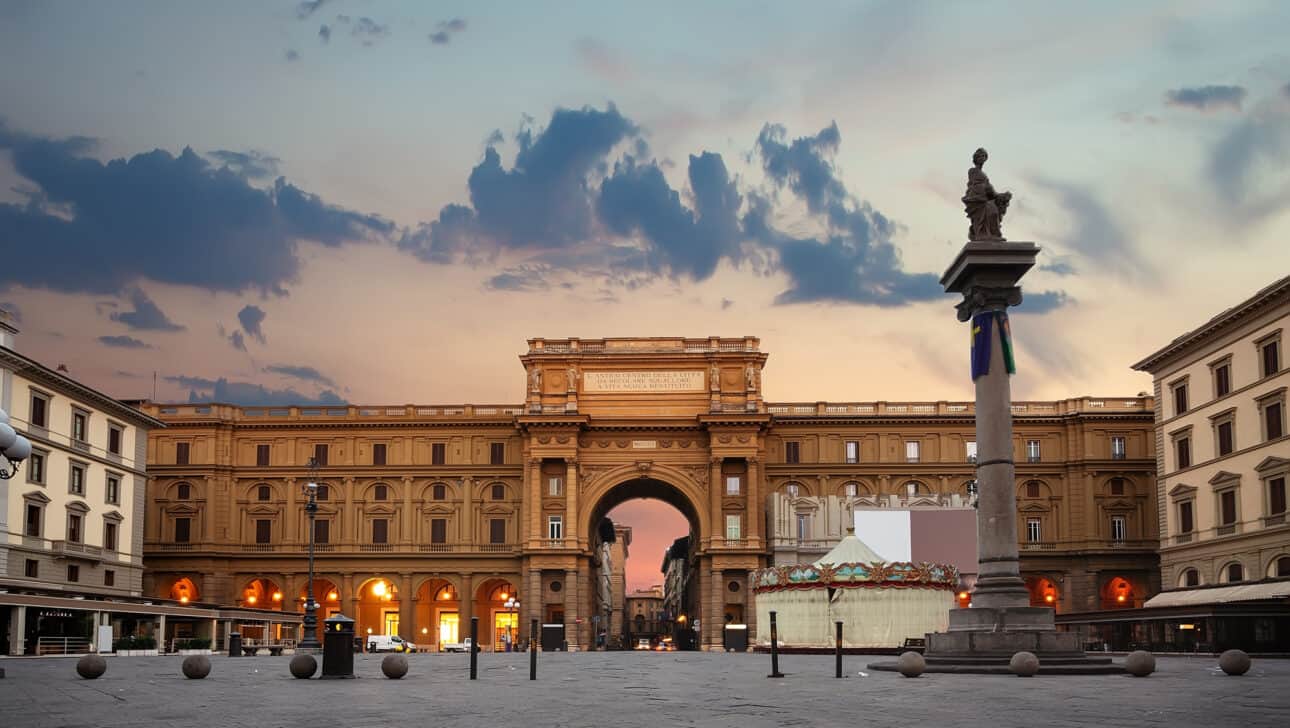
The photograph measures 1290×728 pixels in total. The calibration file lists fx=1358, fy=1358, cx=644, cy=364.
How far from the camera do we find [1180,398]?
7056cm

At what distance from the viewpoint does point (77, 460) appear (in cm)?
7062

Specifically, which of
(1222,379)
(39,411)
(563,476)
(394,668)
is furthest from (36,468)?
(1222,379)

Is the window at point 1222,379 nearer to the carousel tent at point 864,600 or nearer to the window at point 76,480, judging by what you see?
the carousel tent at point 864,600

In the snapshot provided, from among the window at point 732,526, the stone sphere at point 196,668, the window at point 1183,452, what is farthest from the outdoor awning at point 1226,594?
the stone sphere at point 196,668

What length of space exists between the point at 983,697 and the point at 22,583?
50466mm

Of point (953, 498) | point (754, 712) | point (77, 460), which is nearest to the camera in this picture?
point (754, 712)

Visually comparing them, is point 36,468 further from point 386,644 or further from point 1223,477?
point 1223,477

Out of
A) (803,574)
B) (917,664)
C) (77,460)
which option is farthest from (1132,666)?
(77,460)

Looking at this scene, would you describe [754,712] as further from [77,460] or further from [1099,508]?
[1099,508]

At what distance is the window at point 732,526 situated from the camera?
3479 inches

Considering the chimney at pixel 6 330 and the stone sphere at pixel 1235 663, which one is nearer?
the stone sphere at pixel 1235 663

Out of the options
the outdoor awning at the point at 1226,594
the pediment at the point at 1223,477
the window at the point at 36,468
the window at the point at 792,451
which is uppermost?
the window at the point at 792,451

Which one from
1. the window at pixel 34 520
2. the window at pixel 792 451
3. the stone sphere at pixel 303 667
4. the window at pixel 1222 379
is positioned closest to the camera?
the stone sphere at pixel 303 667

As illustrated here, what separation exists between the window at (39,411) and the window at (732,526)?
41736 mm
